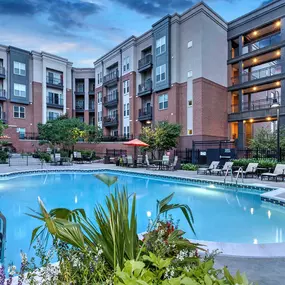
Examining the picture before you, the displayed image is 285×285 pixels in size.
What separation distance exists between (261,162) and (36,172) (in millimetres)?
13933

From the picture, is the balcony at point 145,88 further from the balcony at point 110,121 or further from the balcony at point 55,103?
the balcony at point 55,103

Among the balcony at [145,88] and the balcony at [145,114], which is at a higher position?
the balcony at [145,88]

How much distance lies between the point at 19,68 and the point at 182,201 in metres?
29.1

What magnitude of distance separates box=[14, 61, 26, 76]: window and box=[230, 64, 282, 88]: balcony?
2511cm

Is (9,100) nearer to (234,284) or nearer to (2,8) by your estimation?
(2,8)

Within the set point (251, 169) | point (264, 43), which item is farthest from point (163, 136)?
point (264, 43)

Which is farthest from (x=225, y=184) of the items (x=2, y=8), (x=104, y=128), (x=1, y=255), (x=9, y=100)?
(x=9, y=100)

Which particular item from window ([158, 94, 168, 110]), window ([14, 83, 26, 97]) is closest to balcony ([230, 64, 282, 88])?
window ([158, 94, 168, 110])

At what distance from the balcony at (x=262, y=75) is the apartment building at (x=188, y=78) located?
3.1 inches

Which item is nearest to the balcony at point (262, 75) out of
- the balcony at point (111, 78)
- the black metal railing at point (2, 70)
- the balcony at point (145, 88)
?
the balcony at point (145, 88)

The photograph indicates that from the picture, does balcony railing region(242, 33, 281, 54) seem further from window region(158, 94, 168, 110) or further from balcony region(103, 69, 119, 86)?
balcony region(103, 69, 119, 86)

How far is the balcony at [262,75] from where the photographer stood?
20.0 m

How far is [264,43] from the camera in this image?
20.9 meters

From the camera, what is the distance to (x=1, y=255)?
3.41m
